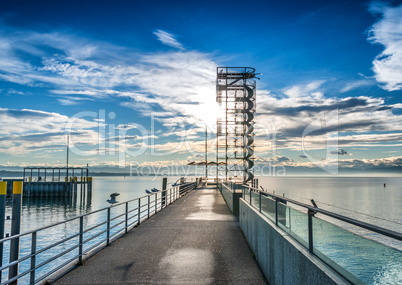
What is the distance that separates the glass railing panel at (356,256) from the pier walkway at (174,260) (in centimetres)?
301

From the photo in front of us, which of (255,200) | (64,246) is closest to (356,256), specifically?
(255,200)

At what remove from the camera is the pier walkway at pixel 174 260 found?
630 cm

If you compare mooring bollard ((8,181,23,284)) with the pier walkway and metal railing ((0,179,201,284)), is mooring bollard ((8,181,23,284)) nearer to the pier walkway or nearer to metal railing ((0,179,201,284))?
metal railing ((0,179,201,284))

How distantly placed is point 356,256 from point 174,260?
18.1 ft

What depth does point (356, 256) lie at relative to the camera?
286cm

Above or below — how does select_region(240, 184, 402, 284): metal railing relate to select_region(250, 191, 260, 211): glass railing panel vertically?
above

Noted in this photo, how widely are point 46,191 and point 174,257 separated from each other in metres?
63.3

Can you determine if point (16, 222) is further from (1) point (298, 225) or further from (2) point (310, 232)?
(2) point (310, 232)

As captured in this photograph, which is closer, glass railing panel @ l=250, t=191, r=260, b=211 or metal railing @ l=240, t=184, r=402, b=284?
metal railing @ l=240, t=184, r=402, b=284

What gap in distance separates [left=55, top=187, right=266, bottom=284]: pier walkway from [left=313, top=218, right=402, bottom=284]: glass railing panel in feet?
9.87

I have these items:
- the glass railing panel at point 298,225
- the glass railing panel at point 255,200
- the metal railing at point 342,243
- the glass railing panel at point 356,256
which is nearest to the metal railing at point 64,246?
the glass railing panel at point 255,200

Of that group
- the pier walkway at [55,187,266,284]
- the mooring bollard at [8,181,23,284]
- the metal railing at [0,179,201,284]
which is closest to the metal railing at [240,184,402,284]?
the pier walkway at [55,187,266,284]

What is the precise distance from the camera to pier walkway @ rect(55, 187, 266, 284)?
6297mm

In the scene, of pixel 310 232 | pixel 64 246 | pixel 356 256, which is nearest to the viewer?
pixel 356 256
